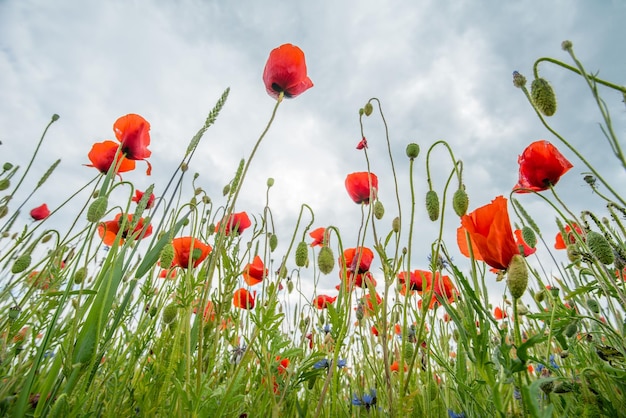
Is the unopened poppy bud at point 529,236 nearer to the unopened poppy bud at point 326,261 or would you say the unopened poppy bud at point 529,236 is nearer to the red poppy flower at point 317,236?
the unopened poppy bud at point 326,261


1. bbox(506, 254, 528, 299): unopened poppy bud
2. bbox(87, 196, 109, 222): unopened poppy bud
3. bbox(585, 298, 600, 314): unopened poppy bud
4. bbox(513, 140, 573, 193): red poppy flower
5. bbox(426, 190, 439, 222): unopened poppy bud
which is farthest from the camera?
bbox(585, 298, 600, 314): unopened poppy bud

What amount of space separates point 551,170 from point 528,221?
28 centimetres

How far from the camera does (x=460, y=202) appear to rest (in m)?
1.40

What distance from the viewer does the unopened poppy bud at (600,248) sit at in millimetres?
1234

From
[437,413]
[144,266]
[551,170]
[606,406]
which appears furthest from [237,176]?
[437,413]

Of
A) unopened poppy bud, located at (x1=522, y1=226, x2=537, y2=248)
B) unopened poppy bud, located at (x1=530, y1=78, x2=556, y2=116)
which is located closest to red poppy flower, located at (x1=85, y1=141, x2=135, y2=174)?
unopened poppy bud, located at (x1=530, y1=78, x2=556, y2=116)

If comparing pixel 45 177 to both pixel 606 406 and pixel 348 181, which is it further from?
pixel 606 406

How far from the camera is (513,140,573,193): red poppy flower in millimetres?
1674

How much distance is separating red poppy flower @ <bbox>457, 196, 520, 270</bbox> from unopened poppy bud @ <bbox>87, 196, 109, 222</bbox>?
128 cm

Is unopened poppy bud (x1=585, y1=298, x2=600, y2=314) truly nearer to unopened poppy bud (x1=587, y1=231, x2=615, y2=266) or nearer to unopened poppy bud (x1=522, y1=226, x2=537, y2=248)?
unopened poppy bud (x1=522, y1=226, x2=537, y2=248)

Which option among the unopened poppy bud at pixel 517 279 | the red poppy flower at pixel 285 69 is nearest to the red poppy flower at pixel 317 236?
the red poppy flower at pixel 285 69

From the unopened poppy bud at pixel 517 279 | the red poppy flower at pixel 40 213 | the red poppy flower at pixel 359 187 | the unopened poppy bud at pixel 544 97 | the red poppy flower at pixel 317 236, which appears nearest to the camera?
the unopened poppy bud at pixel 517 279

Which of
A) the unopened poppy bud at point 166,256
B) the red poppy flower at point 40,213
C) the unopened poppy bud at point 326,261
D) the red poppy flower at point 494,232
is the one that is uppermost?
the red poppy flower at point 40,213

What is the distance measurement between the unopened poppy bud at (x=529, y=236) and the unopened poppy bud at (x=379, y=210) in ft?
2.28
